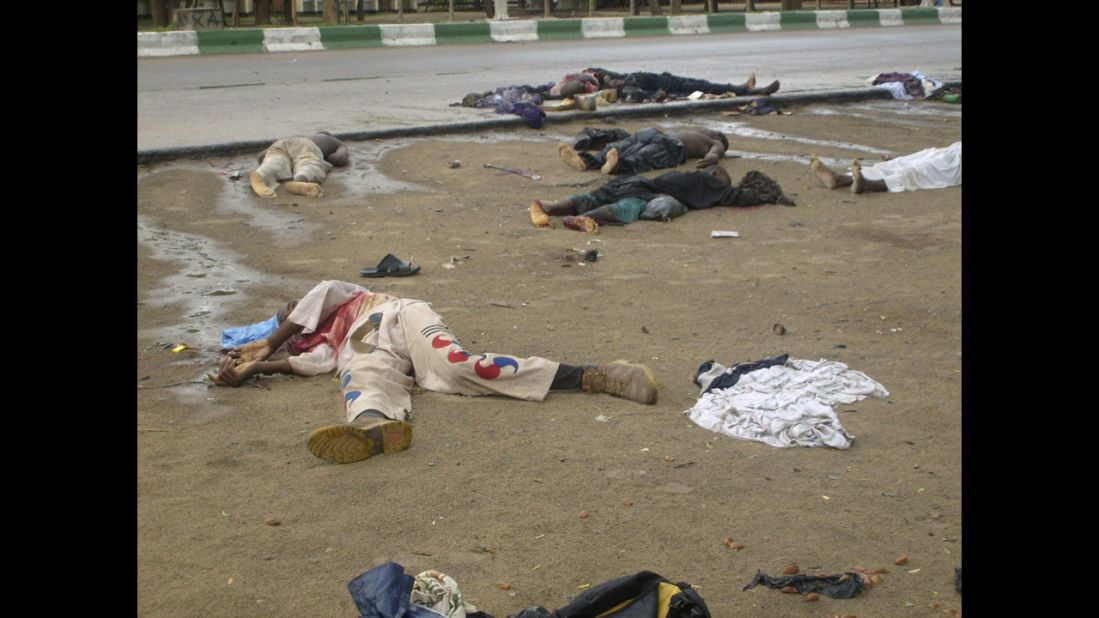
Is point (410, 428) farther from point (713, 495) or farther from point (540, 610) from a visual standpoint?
point (540, 610)

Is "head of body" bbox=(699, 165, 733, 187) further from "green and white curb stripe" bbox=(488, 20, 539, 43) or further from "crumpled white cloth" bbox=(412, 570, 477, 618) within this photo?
"green and white curb stripe" bbox=(488, 20, 539, 43)

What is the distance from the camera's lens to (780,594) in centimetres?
310

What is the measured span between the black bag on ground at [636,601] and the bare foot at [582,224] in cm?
505

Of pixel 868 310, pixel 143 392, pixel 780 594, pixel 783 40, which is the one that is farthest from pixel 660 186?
→ pixel 783 40

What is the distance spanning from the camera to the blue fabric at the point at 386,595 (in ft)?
8.64

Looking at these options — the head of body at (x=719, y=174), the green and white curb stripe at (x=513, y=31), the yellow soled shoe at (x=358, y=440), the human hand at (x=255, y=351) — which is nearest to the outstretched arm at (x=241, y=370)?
the human hand at (x=255, y=351)

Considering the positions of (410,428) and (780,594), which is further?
(410,428)

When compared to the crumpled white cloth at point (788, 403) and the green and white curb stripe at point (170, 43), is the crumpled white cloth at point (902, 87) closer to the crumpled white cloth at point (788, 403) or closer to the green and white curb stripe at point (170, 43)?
the crumpled white cloth at point (788, 403)

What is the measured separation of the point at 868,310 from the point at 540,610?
11.9 feet

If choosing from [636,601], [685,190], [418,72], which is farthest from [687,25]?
[636,601]

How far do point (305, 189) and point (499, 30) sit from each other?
13293mm

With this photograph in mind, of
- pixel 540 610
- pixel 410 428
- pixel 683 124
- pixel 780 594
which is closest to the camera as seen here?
pixel 540 610

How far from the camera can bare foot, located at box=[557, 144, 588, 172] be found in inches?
379
